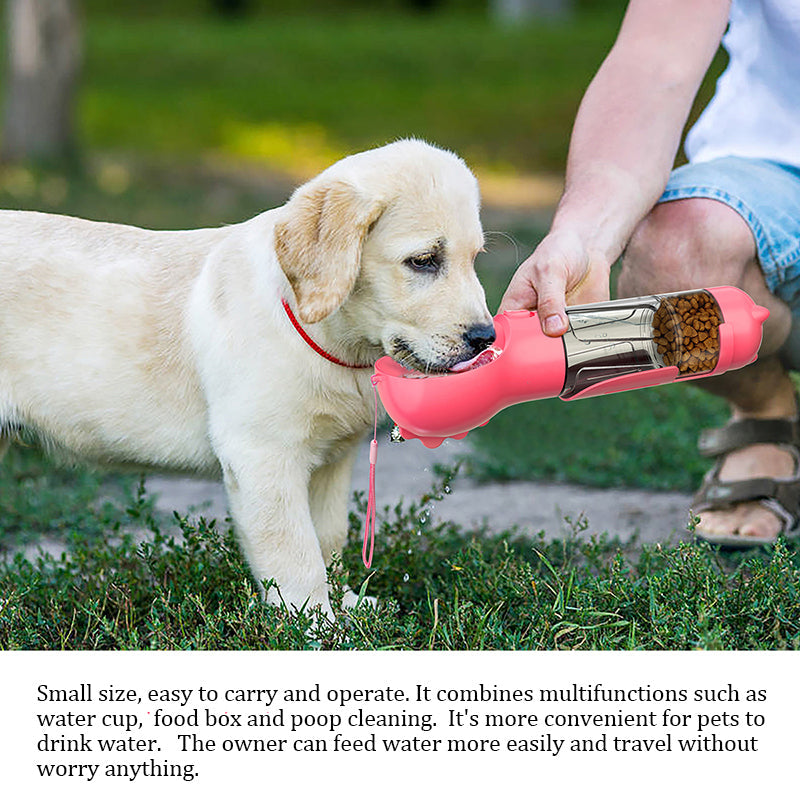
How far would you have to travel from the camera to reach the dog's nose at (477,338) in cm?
245

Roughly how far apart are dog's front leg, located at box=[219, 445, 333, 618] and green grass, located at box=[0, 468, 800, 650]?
6 centimetres

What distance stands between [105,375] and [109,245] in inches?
13.1

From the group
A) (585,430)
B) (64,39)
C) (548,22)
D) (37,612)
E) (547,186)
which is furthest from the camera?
(548,22)

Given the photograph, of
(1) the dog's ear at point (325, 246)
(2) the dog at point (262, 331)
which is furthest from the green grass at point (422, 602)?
(1) the dog's ear at point (325, 246)

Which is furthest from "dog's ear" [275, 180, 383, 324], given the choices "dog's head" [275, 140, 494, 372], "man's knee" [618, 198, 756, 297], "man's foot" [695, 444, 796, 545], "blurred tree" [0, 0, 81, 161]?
"blurred tree" [0, 0, 81, 161]

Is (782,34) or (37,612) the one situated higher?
(782,34)

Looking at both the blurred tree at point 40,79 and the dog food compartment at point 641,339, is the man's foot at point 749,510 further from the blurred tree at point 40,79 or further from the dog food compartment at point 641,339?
the blurred tree at point 40,79

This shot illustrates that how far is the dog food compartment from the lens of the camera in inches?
99.0

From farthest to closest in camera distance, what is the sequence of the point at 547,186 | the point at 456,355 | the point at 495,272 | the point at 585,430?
the point at 547,186, the point at 495,272, the point at 585,430, the point at 456,355

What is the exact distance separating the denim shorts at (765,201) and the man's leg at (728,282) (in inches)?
1.0

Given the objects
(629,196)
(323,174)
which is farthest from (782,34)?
(323,174)

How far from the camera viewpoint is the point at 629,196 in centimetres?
295

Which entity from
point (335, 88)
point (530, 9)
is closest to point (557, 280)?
point (335, 88)
